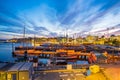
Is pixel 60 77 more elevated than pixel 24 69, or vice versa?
pixel 24 69

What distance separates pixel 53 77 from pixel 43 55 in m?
82.4

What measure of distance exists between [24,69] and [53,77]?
5785 mm

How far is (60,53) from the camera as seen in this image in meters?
96.2

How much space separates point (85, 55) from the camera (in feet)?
336

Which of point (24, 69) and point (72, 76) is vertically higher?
point (24, 69)

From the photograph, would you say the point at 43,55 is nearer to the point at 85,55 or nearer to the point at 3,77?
the point at 85,55

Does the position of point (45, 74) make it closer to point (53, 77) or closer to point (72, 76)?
point (53, 77)

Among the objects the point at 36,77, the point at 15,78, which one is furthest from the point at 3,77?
the point at 36,77

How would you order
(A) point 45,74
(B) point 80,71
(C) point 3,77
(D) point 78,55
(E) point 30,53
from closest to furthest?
(C) point 3,77 < (A) point 45,74 < (B) point 80,71 < (D) point 78,55 < (E) point 30,53

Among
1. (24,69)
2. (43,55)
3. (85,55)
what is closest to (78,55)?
(85,55)

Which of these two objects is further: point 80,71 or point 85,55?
point 85,55

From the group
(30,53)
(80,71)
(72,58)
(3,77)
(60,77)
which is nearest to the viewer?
(3,77)

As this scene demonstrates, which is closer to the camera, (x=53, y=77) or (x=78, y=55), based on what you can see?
(x=53, y=77)

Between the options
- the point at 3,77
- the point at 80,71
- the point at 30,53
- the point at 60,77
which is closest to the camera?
the point at 3,77
